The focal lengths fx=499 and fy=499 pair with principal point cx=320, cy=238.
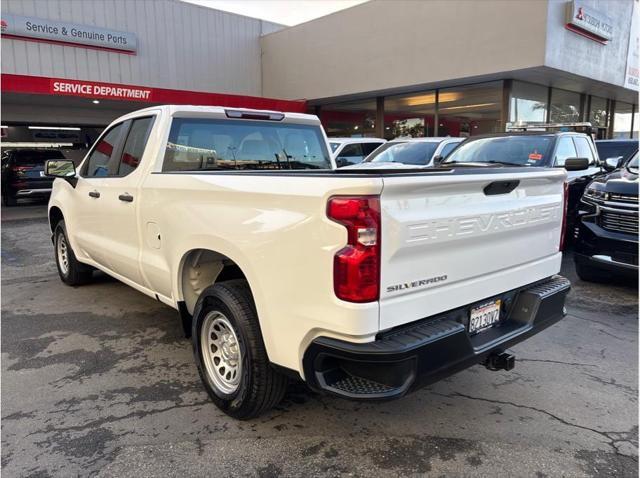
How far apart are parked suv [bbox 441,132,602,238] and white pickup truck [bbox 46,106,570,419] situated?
435 cm

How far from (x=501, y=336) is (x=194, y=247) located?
77.5 inches

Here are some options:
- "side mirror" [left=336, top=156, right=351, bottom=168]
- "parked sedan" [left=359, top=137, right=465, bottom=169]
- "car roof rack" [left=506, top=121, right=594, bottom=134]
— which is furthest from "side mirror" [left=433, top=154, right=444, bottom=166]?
"side mirror" [left=336, top=156, right=351, bottom=168]

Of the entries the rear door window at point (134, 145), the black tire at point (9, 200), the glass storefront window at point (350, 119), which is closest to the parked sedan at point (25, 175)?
the black tire at point (9, 200)

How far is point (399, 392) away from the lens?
2.36 meters

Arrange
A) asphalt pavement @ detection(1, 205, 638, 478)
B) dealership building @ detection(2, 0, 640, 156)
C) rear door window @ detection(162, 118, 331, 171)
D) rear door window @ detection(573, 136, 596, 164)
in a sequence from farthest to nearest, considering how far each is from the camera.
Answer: dealership building @ detection(2, 0, 640, 156)
rear door window @ detection(573, 136, 596, 164)
rear door window @ detection(162, 118, 331, 171)
asphalt pavement @ detection(1, 205, 638, 478)

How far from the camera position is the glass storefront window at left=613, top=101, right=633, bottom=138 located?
77.2 ft

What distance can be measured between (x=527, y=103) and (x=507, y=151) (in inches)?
409

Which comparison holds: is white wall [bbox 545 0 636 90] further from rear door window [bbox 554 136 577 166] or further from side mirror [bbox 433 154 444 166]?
rear door window [bbox 554 136 577 166]

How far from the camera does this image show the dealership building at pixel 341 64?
48.0 feet

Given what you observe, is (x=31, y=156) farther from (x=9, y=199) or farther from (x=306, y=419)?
(x=306, y=419)

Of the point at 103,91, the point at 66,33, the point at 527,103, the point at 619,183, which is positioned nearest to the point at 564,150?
the point at 619,183

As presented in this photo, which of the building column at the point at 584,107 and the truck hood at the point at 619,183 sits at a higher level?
the building column at the point at 584,107

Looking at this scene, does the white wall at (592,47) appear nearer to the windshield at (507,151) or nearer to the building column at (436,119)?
the building column at (436,119)

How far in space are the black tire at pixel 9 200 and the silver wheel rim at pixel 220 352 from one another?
49.7ft
